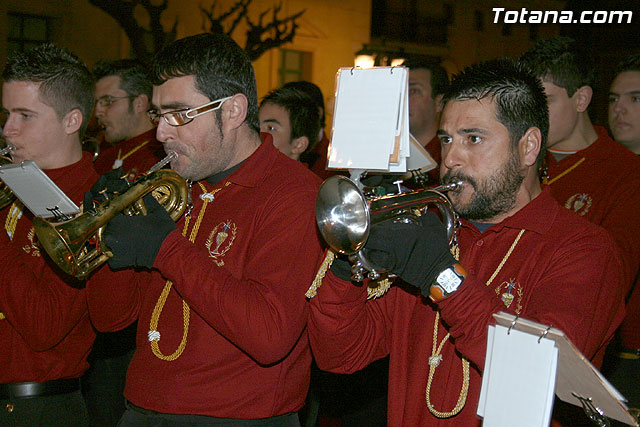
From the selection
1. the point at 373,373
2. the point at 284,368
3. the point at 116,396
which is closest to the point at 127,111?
the point at 116,396

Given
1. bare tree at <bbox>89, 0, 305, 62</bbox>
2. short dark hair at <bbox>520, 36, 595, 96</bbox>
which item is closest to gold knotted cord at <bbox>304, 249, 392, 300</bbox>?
short dark hair at <bbox>520, 36, 595, 96</bbox>

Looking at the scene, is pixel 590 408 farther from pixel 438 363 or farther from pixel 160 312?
pixel 160 312

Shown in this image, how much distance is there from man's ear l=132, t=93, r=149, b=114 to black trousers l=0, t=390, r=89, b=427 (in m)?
3.18

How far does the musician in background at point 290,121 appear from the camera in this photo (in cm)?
526

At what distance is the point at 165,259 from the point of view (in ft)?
7.76

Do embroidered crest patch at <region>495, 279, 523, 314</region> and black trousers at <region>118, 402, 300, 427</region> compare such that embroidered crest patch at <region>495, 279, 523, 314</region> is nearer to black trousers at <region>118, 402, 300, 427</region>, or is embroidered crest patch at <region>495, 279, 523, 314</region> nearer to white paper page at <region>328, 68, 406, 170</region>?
white paper page at <region>328, 68, 406, 170</region>

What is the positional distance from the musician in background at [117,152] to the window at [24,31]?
29.4 feet

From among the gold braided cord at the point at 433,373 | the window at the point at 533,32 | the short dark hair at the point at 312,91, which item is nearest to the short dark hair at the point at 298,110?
the short dark hair at the point at 312,91

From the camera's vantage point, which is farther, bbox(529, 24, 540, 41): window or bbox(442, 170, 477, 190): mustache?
bbox(529, 24, 540, 41): window

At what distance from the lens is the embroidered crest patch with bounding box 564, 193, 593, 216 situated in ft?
12.6

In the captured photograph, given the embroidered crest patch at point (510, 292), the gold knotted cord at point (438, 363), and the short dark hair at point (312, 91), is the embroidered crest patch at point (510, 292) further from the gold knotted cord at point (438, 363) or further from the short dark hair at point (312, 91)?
the short dark hair at point (312, 91)

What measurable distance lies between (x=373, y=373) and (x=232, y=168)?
2.21 m

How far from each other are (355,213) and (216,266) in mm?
617

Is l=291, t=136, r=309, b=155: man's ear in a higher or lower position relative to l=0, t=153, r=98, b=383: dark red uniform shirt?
higher
